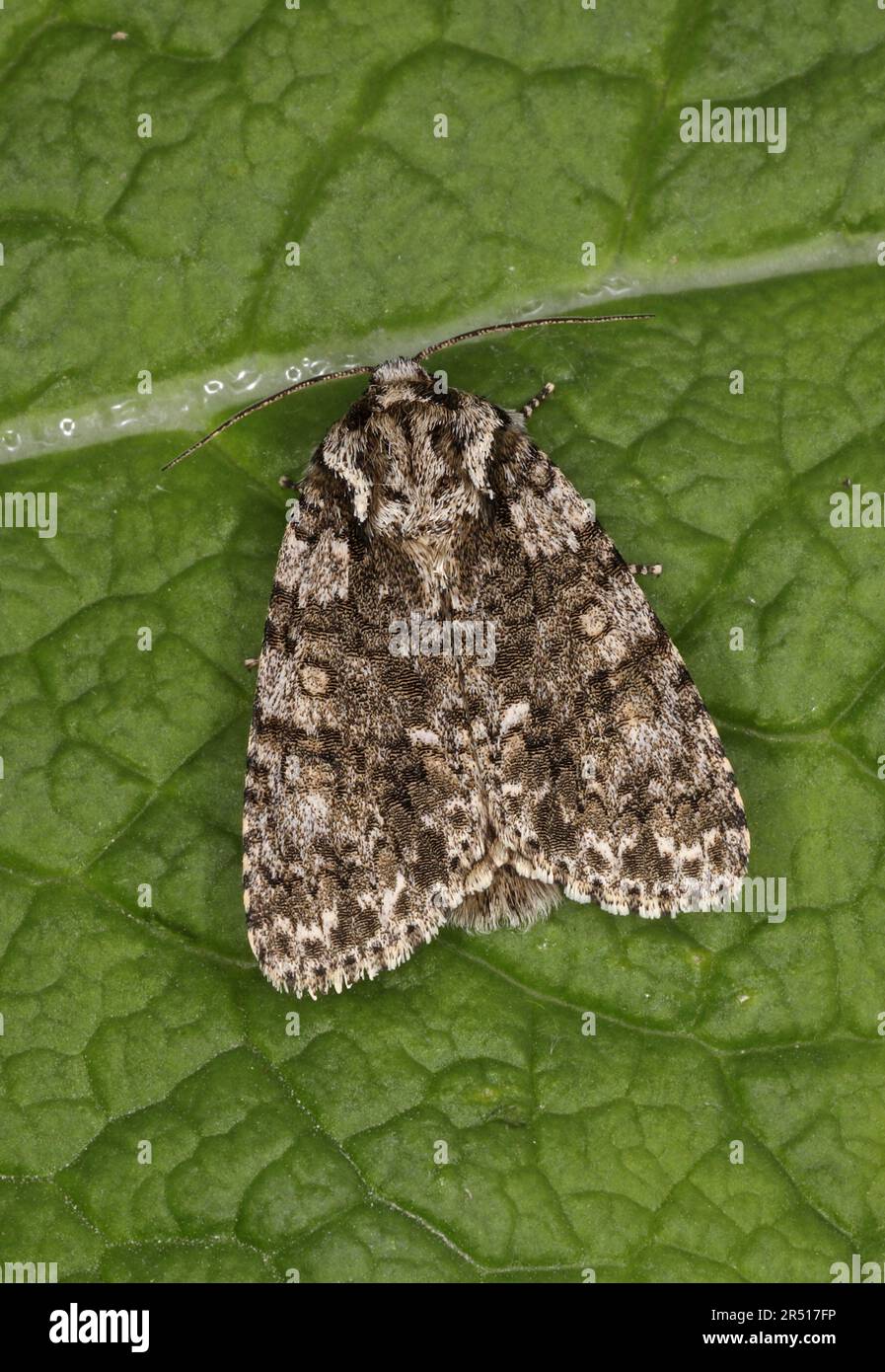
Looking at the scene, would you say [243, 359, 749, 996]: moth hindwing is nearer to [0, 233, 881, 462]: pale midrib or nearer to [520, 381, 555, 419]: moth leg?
[520, 381, 555, 419]: moth leg

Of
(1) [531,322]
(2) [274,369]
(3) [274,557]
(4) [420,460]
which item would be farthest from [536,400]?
(3) [274,557]

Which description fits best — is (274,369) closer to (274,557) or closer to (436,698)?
(274,557)

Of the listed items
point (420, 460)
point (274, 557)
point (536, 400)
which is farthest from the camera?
point (274, 557)

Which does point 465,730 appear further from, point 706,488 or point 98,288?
point 98,288

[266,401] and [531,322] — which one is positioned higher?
[531,322]

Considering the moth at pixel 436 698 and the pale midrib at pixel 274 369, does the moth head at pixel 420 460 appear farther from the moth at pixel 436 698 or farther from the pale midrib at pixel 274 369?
the pale midrib at pixel 274 369

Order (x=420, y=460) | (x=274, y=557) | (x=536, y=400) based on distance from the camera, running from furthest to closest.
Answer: (x=274, y=557), (x=536, y=400), (x=420, y=460)
